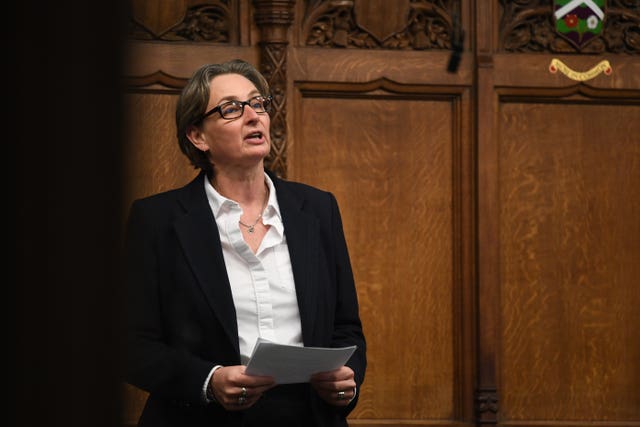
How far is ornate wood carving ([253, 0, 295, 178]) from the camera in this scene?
390cm

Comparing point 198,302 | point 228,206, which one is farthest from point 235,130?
point 198,302

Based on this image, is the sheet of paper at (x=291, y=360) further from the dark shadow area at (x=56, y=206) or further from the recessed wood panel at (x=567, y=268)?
the recessed wood panel at (x=567, y=268)

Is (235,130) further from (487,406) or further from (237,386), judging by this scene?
(487,406)

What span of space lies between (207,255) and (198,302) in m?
0.10

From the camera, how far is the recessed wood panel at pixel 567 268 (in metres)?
4.11

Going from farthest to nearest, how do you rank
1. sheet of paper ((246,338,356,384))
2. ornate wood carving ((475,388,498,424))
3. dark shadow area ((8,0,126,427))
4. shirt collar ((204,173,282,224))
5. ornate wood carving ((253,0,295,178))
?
ornate wood carving ((475,388,498,424)), ornate wood carving ((253,0,295,178)), shirt collar ((204,173,282,224)), sheet of paper ((246,338,356,384)), dark shadow area ((8,0,126,427))

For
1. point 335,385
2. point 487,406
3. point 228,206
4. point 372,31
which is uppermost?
point 372,31

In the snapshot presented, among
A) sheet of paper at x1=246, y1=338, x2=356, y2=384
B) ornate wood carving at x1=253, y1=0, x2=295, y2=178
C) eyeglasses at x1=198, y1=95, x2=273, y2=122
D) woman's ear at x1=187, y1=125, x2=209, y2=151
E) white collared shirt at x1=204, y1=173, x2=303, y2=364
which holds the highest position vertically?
ornate wood carving at x1=253, y1=0, x2=295, y2=178

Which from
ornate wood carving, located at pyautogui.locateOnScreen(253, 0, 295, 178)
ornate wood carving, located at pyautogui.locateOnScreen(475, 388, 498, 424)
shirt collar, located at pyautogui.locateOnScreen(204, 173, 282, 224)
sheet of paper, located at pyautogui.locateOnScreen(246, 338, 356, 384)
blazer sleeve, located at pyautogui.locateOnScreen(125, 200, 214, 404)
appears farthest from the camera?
ornate wood carving, located at pyautogui.locateOnScreen(475, 388, 498, 424)

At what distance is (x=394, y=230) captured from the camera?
404cm

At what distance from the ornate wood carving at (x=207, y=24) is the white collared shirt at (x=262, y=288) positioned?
199 cm

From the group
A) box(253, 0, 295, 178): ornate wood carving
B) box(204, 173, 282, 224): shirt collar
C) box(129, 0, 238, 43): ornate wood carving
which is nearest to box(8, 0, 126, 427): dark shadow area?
box(204, 173, 282, 224): shirt collar

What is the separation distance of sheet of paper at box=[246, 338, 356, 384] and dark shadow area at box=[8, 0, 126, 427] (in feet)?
5.30

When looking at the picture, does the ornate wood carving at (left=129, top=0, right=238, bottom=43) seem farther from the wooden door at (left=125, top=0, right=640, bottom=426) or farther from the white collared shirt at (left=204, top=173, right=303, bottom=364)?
the white collared shirt at (left=204, top=173, right=303, bottom=364)
